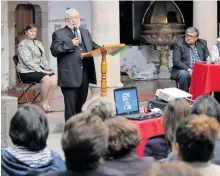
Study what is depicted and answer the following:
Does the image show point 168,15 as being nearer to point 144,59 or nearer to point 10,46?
point 144,59

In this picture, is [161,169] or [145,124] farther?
[145,124]

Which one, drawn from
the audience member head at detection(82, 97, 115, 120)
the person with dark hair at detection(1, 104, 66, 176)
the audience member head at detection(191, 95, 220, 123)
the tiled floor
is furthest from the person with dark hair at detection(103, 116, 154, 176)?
the tiled floor

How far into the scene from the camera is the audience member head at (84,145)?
2.48 m

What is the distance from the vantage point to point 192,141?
8.64ft

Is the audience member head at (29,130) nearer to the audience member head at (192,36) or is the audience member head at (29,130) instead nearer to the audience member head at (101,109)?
the audience member head at (101,109)

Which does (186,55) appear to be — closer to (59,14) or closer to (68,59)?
(68,59)

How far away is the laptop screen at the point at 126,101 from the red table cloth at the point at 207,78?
210 cm

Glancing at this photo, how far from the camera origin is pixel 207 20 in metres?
10.3

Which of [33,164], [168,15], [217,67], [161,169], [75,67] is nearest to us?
[161,169]

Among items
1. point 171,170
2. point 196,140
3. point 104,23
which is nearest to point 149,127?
point 196,140

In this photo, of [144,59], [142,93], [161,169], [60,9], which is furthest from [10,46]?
[161,169]

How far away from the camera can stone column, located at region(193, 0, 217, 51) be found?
1022 cm

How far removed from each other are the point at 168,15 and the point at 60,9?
3161 millimetres

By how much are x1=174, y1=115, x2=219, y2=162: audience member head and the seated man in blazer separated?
535cm
